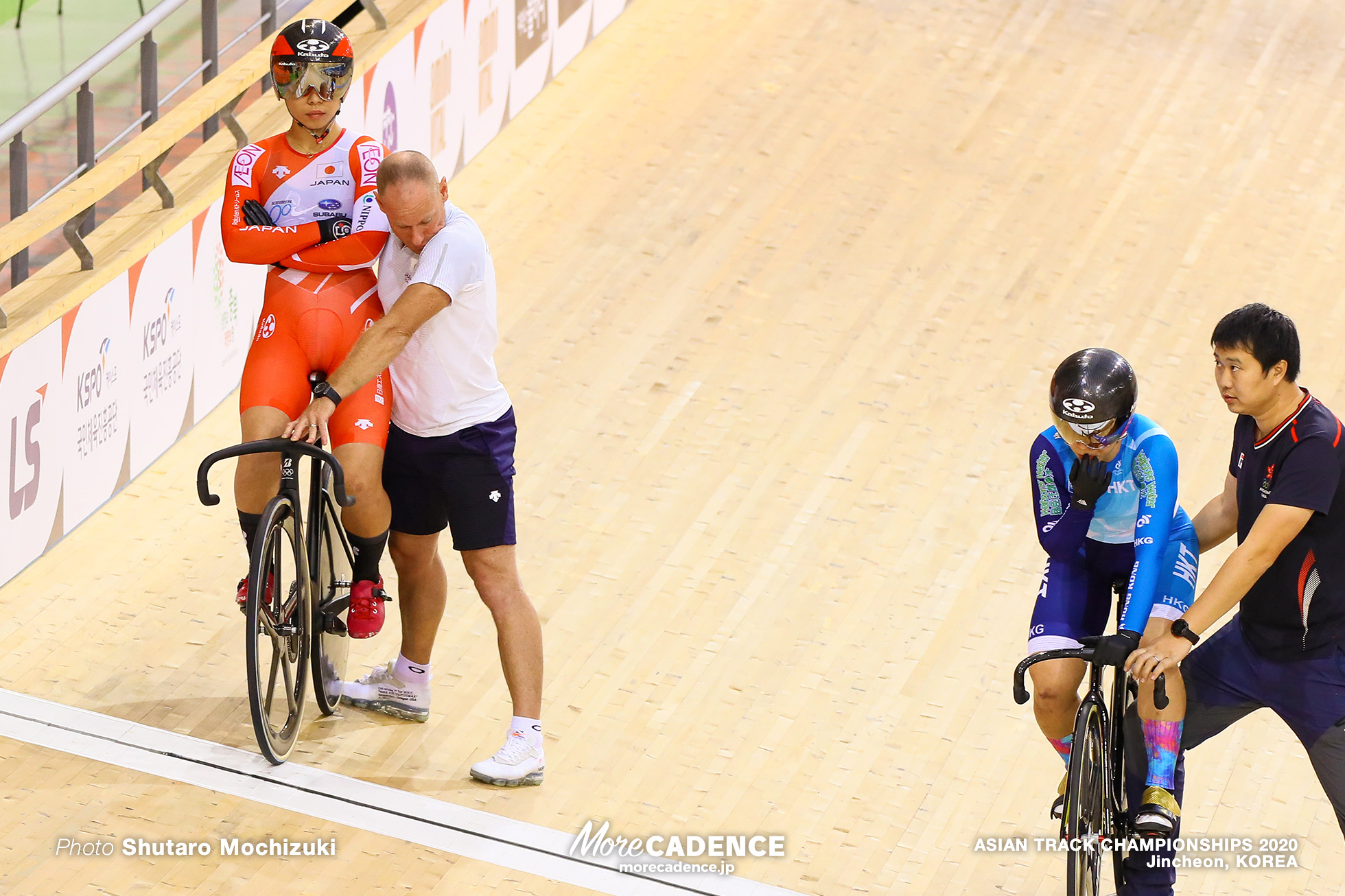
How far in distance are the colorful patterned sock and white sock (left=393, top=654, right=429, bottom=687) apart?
1941 mm

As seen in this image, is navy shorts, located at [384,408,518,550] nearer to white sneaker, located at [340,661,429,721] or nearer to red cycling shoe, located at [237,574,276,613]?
red cycling shoe, located at [237,574,276,613]

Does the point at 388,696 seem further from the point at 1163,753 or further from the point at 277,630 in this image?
the point at 1163,753

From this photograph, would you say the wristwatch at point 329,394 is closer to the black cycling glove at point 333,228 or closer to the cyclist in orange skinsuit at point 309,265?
the cyclist in orange skinsuit at point 309,265

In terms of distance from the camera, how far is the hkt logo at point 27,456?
4.79 m

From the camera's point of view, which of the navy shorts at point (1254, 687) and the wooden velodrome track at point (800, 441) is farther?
the wooden velodrome track at point (800, 441)

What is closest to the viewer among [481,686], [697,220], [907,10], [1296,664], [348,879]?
[1296,664]

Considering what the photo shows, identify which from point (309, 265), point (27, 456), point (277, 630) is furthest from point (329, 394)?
point (27, 456)

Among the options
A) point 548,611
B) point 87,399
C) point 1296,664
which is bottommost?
point 548,611

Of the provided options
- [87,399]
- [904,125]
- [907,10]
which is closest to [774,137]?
[904,125]

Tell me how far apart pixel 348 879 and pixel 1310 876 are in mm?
2380

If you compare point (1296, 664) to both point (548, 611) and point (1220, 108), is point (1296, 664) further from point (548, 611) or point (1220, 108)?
point (1220, 108)

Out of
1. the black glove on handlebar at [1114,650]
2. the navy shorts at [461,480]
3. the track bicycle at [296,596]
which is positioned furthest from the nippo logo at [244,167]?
the black glove on handlebar at [1114,650]

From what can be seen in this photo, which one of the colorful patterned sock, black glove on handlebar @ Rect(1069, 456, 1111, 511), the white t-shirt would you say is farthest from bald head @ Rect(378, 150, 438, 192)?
the colorful patterned sock

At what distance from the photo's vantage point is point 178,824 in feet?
13.3
